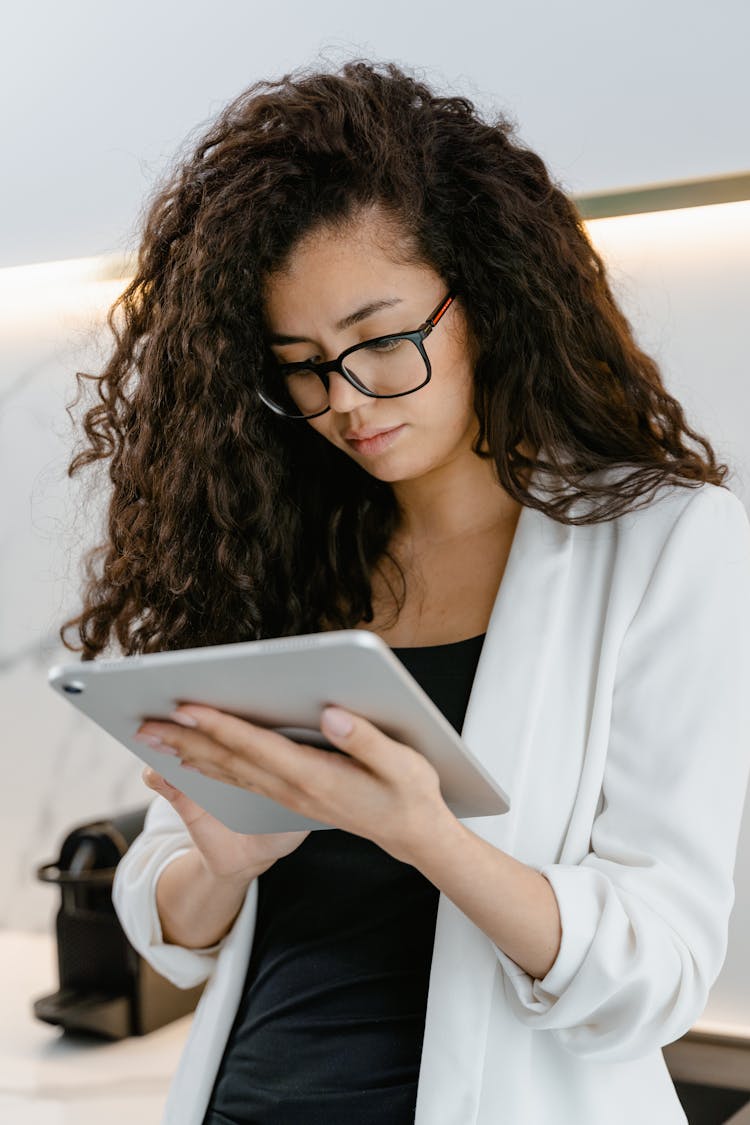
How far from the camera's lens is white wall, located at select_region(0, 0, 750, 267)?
1.46 m

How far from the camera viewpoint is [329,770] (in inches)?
27.5

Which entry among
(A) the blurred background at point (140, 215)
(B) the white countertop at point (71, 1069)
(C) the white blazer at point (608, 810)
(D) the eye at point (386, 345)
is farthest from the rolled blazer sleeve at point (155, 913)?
(B) the white countertop at point (71, 1069)

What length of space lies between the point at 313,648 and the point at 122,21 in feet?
5.19

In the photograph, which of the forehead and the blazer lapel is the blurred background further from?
the blazer lapel

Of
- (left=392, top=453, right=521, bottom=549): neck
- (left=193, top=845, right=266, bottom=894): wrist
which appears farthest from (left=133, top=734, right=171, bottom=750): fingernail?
(left=392, top=453, right=521, bottom=549): neck

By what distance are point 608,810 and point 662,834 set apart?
6 centimetres

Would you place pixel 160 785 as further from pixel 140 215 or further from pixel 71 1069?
pixel 71 1069

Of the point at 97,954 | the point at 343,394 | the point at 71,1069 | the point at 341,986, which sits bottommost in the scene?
the point at 71,1069

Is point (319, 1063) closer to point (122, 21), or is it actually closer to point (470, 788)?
point (470, 788)

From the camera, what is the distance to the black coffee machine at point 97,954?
1739 mm

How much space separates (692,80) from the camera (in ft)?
4.79

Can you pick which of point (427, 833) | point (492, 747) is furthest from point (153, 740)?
point (492, 747)

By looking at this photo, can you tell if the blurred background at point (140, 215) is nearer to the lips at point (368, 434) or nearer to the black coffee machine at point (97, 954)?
the black coffee machine at point (97, 954)

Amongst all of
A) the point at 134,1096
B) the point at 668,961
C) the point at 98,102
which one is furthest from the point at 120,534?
the point at 98,102
